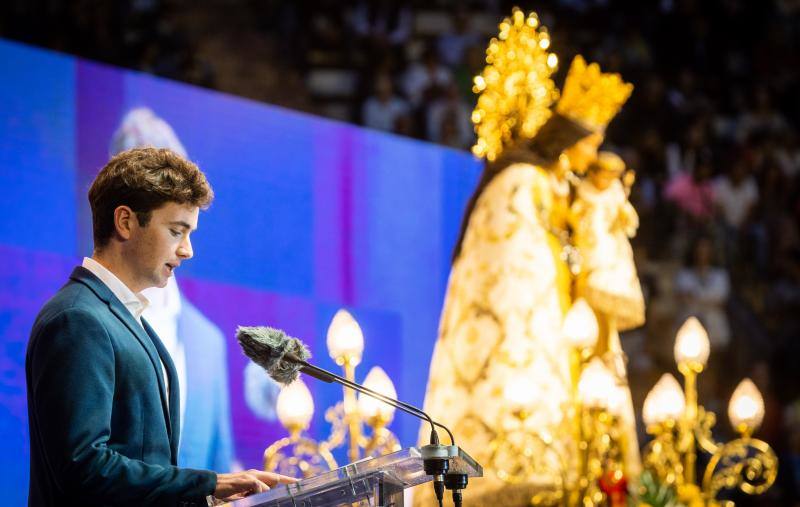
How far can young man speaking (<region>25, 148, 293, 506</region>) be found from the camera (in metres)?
2.50

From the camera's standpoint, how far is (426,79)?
29.0 ft

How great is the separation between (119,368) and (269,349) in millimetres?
283

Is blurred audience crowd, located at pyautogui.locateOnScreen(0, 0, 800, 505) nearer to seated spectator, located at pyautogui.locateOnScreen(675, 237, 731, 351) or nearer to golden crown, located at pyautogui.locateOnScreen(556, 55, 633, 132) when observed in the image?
seated spectator, located at pyautogui.locateOnScreen(675, 237, 731, 351)

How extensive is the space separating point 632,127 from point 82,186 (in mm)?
5776

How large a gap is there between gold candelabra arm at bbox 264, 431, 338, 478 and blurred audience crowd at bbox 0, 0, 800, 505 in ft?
8.29

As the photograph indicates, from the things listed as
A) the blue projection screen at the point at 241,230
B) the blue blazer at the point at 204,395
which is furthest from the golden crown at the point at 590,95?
the blue blazer at the point at 204,395

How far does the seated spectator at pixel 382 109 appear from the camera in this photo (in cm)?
829

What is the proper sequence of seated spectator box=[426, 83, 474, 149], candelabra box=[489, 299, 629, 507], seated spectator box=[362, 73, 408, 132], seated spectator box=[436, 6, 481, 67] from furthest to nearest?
seated spectator box=[436, 6, 481, 67]
seated spectator box=[362, 73, 408, 132]
seated spectator box=[426, 83, 474, 149]
candelabra box=[489, 299, 629, 507]

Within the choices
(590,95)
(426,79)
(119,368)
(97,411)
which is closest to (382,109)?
(426,79)

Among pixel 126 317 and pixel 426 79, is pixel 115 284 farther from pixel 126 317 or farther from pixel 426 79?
pixel 426 79

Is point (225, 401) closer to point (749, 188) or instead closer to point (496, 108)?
point (496, 108)

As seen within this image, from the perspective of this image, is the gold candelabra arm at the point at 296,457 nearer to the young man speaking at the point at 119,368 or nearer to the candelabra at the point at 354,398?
the candelabra at the point at 354,398

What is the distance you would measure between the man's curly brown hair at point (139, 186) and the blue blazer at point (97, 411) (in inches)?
4.5

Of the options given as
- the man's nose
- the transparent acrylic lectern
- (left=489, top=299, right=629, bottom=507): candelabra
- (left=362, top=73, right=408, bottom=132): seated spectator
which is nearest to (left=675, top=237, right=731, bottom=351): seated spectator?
(left=362, top=73, right=408, bottom=132): seated spectator
